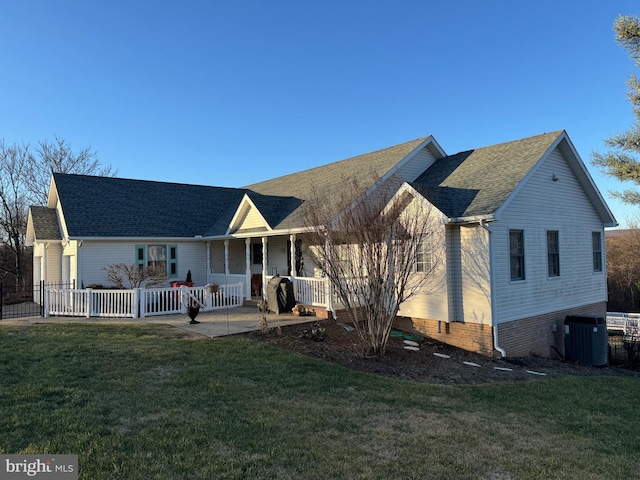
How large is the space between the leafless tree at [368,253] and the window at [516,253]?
3.53 meters

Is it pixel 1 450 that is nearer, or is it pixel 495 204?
pixel 1 450

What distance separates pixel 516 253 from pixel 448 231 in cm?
212

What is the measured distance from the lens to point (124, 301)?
13.6m

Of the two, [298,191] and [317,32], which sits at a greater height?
[317,32]

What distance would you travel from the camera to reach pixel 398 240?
9578mm

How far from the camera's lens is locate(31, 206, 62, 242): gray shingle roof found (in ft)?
57.2

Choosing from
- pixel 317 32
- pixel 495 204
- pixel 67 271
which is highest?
pixel 317 32

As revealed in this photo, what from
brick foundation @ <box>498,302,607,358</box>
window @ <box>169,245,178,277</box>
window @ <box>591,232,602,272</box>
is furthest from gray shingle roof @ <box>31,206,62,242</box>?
window @ <box>591,232,602,272</box>

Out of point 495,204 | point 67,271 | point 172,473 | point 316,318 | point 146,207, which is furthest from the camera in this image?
point 146,207

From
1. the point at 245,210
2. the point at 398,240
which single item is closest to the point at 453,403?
the point at 398,240

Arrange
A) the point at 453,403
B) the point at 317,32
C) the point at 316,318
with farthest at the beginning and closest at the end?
the point at 317,32
the point at 316,318
the point at 453,403

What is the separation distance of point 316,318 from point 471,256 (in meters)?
5.07

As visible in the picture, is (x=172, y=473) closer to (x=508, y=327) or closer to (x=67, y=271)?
(x=508, y=327)

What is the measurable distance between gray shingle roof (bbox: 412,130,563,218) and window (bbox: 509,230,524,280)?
54.2 inches
